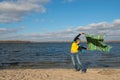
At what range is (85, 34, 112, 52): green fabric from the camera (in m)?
17.5

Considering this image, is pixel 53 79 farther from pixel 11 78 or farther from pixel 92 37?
pixel 92 37

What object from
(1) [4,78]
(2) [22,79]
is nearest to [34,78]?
(2) [22,79]

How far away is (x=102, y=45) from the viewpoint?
1761 cm

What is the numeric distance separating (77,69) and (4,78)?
5625 millimetres

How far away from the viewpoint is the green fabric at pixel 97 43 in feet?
57.5

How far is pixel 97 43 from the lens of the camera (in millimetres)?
17672

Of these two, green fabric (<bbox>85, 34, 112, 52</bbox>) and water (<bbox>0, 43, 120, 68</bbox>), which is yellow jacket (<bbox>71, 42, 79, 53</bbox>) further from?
water (<bbox>0, 43, 120, 68</bbox>)

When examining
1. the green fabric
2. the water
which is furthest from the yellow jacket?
the water

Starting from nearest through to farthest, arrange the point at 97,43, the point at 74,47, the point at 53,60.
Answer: the point at 74,47
the point at 97,43
the point at 53,60

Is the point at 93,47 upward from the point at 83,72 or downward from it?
upward

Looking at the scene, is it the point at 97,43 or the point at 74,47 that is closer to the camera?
the point at 74,47

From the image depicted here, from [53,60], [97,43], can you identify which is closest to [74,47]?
[97,43]

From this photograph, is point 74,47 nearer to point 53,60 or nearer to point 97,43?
point 97,43

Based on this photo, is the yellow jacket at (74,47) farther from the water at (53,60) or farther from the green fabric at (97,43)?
the water at (53,60)
